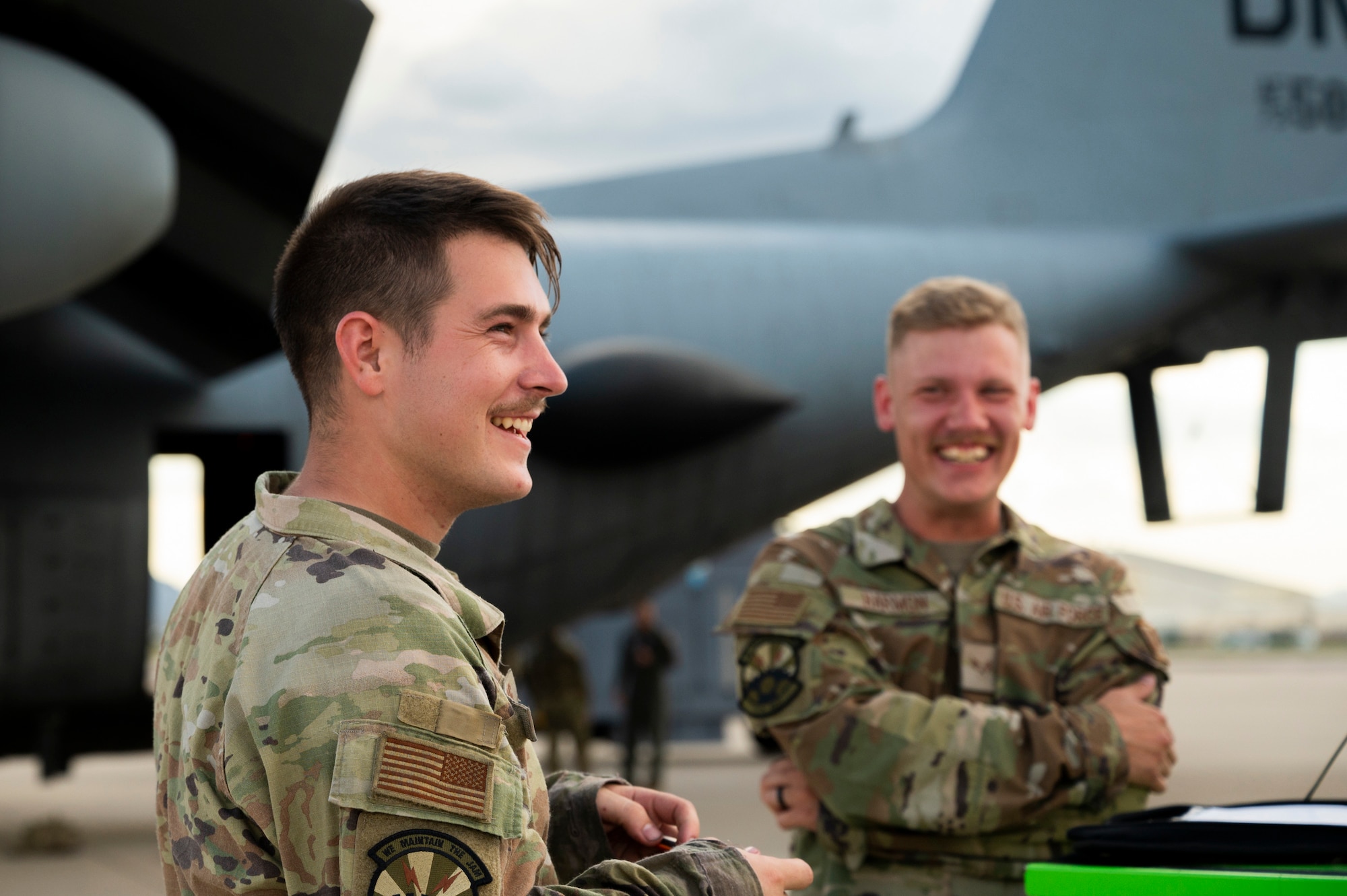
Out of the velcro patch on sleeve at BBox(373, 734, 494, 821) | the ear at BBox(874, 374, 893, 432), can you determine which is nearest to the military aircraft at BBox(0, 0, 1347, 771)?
the ear at BBox(874, 374, 893, 432)

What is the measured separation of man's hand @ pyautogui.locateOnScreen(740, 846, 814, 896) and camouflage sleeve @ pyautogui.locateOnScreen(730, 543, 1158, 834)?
0.74m

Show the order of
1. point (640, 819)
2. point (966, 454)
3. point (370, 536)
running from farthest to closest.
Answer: point (966, 454) → point (640, 819) → point (370, 536)

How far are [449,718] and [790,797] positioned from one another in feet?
4.09

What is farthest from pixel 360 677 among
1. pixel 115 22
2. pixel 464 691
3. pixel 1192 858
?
pixel 115 22

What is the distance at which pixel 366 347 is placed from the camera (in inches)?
50.2

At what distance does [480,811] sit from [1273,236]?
→ 7.96 metres

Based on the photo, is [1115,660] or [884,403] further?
[884,403]

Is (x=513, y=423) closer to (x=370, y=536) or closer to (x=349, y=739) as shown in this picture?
(x=370, y=536)

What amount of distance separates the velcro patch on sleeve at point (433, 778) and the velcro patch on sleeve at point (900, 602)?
4.02ft

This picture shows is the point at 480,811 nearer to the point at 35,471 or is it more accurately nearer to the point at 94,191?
the point at 94,191

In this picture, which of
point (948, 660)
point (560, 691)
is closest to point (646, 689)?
point (560, 691)

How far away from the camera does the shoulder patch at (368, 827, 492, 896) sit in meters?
1.04

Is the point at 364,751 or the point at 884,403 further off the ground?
the point at 884,403

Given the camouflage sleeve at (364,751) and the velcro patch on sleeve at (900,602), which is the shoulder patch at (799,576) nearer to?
the velcro patch on sleeve at (900,602)
